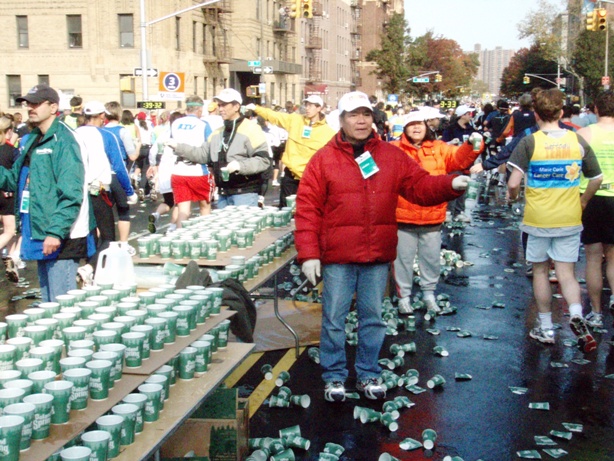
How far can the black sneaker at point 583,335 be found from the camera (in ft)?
23.6

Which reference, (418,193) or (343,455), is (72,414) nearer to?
(343,455)

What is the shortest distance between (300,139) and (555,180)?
379cm

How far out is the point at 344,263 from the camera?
6.03 m

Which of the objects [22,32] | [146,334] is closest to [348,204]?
[146,334]

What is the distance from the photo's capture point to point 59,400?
3516 mm

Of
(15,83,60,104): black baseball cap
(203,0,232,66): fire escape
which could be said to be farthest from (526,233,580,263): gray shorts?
(203,0,232,66): fire escape

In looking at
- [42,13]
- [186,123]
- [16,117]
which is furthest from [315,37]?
[186,123]

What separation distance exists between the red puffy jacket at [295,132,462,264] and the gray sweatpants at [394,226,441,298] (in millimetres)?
2606

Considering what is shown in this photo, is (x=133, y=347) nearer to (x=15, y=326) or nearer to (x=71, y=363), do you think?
(x=71, y=363)

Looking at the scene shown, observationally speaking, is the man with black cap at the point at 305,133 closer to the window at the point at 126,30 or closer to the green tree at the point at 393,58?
the window at the point at 126,30


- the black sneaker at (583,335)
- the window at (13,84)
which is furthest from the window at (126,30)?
the black sneaker at (583,335)

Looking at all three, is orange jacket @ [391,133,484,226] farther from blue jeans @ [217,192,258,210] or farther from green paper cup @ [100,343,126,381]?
green paper cup @ [100,343,126,381]

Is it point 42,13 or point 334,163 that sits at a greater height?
point 42,13

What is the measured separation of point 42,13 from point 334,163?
43090mm
